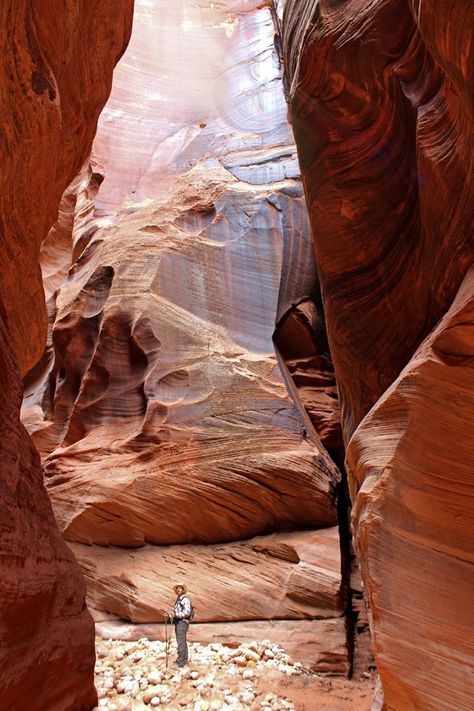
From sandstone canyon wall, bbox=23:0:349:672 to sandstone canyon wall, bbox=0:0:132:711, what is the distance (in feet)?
13.0

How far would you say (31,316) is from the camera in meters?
6.27

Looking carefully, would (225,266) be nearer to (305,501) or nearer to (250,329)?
(250,329)

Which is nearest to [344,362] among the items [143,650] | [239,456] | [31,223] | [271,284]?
[31,223]

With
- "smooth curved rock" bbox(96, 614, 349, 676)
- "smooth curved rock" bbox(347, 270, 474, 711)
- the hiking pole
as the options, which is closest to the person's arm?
the hiking pole

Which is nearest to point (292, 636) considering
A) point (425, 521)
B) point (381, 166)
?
point (425, 521)

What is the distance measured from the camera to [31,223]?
539 centimetres

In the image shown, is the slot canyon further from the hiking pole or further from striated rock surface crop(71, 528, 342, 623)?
the hiking pole

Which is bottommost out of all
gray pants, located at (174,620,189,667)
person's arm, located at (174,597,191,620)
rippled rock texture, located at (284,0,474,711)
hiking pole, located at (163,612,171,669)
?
hiking pole, located at (163,612,171,669)

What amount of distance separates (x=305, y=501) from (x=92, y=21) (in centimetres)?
665

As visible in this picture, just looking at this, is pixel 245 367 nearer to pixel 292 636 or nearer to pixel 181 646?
pixel 292 636

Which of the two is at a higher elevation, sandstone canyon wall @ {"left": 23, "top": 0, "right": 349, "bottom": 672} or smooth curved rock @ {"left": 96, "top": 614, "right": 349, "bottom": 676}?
sandstone canyon wall @ {"left": 23, "top": 0, "right": 349, "bottom": 672}

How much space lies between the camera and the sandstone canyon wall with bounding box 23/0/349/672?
29.4ft

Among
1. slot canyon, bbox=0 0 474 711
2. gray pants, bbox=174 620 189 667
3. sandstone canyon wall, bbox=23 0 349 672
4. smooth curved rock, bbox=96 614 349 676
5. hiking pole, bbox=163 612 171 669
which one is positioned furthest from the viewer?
sandstone canyon wall, bbox=23 0 349 672

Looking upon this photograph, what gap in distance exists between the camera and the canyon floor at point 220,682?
21.1ft
